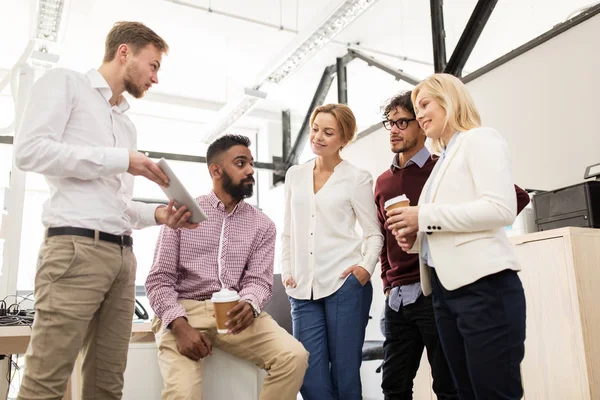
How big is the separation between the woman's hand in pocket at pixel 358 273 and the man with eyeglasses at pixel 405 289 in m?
0.11

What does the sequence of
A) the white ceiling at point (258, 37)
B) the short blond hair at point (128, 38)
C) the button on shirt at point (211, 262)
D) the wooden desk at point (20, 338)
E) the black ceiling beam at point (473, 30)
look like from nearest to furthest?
the short blond hair at point (128, 38) → the button on shirt at point (211, 262) → the wooden desk at point (20, 338) → the black ceiling beam at point (473, 30) → the white ceiling at point (258, 37)

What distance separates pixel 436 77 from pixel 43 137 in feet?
3.80

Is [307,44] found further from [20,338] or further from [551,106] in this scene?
[20,338]

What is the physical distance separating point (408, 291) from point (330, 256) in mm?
337

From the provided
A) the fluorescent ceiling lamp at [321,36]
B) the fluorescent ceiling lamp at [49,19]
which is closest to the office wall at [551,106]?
the fluorescent ceiling lamp at [321,36]

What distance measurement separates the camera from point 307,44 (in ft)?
13.8

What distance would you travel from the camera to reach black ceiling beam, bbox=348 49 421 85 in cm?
477

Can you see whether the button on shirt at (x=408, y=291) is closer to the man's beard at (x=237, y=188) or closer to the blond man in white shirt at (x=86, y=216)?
the man's beard at (x=237, y=188)

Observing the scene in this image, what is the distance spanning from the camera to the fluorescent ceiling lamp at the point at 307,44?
3.68 metres

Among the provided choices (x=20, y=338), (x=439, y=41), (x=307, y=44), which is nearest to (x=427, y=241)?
(x=20, y=338)

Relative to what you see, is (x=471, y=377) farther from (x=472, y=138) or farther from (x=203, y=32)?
(x=203, y=32)

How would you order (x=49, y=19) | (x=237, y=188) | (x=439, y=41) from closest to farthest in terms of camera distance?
1. (x=237, y=188)
2. (x=49, y=19)
3. (x=439, y=41)

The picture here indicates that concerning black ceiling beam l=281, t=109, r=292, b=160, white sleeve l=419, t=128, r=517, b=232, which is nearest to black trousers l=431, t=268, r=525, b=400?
white sleeve l=419, t=128, r=517, b=232

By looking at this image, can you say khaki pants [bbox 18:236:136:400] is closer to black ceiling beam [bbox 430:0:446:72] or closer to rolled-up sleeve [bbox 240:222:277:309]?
rolled-up sleeve [bbox 240:222:277:309]
